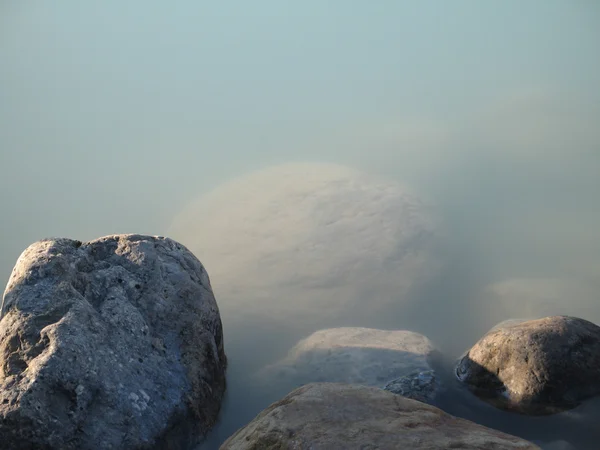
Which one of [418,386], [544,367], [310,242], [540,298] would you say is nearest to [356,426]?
[418,386]

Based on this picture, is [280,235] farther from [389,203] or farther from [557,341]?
[557,341]

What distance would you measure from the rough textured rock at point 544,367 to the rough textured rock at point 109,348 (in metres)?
Answer: 1.92

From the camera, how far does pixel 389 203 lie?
704 cm

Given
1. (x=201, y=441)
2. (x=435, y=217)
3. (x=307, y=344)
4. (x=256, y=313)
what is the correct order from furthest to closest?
1. (x=435, y=217)
2. (x=256, y=313)
3. (x=307, y=344)
4. (x=201, y=441)

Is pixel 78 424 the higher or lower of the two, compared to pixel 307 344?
higher

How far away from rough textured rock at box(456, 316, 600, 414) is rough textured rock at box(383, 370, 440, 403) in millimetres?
305

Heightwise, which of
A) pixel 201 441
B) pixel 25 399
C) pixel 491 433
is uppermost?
pixel 25 399

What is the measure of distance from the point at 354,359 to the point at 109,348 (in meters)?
1.93

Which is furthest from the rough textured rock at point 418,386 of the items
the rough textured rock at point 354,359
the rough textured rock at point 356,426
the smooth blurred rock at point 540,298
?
the smooth blurred rock at point 540,298

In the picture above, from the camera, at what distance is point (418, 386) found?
4.38 metres

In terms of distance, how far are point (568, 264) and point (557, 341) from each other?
2.37 m

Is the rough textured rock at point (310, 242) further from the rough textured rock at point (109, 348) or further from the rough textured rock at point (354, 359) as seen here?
the rough textured rock at point (109, 348)

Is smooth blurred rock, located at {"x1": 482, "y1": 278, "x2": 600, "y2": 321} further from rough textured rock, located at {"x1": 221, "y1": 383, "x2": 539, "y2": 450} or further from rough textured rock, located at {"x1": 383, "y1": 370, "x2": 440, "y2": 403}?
rough textured rock, located at {"x1": 221, "y1": 383, "x2": 539, "y2": 450}

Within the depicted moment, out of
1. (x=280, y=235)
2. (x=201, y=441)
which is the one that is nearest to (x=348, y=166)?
(x=280, y=235)
